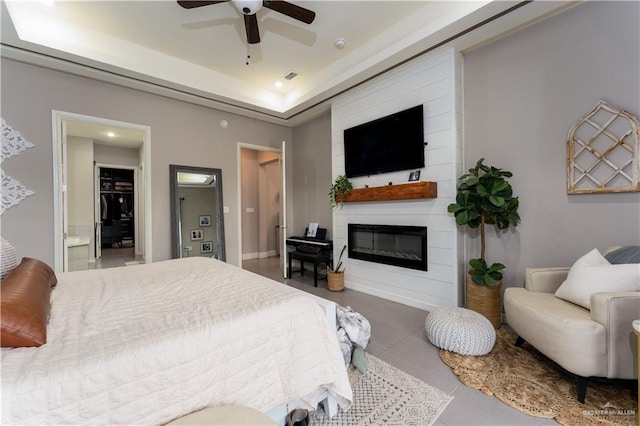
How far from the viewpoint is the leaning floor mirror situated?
3918 millimetres

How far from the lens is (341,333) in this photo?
1870 mm

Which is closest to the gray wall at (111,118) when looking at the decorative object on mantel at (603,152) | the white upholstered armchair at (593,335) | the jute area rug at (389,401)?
the jute area rug at (389,401)

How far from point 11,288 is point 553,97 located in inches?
154

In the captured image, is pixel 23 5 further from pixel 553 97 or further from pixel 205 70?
pixel 553 97

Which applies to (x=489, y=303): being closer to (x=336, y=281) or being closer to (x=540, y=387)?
(x=540, y=387)

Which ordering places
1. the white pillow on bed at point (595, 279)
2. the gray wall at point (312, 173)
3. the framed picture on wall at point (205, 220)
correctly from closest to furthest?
1. the white pillow on bed at point (595, 279)
2. the framed picture on wall at point (205, 220)
3. the gray wall at point (312, 173)

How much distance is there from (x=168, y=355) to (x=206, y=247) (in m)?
3.55

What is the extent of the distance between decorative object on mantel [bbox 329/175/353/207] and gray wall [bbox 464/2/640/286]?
1.53m

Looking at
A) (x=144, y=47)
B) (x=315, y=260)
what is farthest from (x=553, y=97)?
(x=144, y=47)

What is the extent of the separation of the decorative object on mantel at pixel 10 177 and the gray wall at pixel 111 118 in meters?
0.05

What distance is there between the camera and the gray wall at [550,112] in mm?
2094

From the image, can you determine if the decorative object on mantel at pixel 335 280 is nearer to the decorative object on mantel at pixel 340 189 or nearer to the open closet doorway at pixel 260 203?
the decorative object on mantel at pixel 340 189

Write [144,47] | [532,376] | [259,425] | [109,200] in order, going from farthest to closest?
[109,200] → [144,47] → [532,376] → [259,425]

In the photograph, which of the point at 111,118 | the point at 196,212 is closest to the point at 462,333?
the point at 196,212
